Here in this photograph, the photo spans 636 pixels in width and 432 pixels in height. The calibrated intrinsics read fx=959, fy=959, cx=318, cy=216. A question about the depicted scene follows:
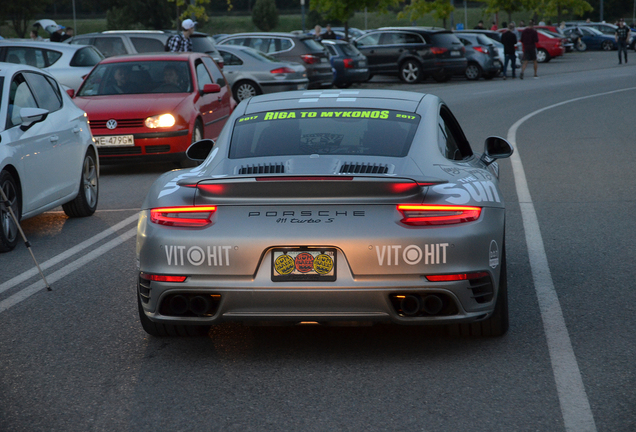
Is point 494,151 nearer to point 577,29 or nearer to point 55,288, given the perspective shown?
point 55,288

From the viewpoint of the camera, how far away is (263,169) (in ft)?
16.0

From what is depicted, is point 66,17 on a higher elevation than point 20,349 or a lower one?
lower

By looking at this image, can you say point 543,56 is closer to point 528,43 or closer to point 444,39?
point 528,43

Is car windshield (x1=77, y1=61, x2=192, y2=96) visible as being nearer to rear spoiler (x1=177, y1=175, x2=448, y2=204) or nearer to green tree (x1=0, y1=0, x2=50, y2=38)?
rear spoiler (x1=177, y1=175, x2=448, y2=204)

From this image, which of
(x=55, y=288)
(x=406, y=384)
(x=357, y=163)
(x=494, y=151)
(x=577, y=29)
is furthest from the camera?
(x=577, y=29)

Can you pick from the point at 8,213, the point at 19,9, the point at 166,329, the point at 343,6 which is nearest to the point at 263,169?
the point at 166,329

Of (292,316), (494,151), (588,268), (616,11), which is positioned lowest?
(616,11)

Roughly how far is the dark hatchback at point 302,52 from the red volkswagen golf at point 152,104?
1202 cm

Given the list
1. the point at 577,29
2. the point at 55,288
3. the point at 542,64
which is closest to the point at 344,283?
the point at 55,288

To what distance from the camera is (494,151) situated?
19.6 feet

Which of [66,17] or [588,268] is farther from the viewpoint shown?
[66,17]

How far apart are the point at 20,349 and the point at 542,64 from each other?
4461cm

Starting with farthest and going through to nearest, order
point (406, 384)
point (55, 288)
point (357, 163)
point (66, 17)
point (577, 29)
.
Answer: point (66, 17)
point (577, 29)
point (55, 288)
point (357, 163)
point (406, 384)

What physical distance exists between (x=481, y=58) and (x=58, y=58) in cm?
1803
